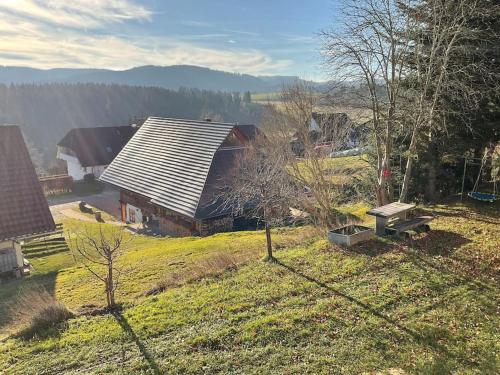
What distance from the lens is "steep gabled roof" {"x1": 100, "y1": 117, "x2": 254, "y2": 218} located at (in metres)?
22.3

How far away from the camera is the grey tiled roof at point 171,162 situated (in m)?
22.4

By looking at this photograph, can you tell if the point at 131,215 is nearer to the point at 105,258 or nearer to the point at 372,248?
the point at 105,258

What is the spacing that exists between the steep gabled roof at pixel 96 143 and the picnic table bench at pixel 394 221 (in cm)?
4060

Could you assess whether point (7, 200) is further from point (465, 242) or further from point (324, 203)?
point (465, 242)

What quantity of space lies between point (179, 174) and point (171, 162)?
1.99m

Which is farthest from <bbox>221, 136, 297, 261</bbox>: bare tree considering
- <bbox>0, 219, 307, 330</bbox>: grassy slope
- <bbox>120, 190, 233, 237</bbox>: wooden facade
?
<bbox>0, 219, 307, 330</bbox>: grassy slope

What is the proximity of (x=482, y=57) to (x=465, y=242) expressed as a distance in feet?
21.8

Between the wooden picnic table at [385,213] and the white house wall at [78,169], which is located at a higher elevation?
the wooden picnic table at [385,213]

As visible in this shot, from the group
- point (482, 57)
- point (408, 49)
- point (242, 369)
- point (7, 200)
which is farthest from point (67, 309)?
point (482, 57)

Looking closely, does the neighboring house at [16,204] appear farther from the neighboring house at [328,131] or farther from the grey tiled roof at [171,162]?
the neighboring house at [328,131]

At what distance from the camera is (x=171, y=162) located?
2552 cm

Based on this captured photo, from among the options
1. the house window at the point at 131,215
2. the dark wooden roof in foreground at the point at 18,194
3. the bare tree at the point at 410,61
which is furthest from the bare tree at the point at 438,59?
the house window at the point at 131,215

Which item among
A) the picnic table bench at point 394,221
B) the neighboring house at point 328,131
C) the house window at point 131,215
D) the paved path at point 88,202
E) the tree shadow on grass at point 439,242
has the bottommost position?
the paved path at point 88,202

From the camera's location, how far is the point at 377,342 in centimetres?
793
